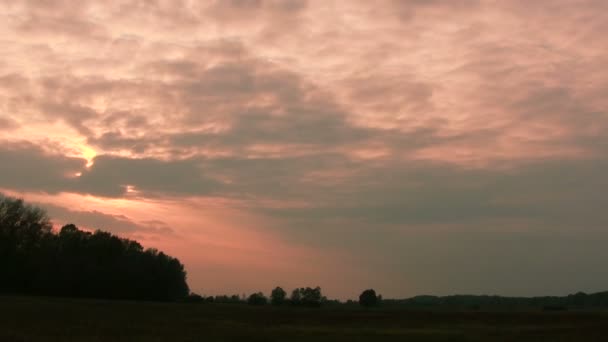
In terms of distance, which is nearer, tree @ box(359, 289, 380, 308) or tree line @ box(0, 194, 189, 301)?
tree line @ box(0, 194, 189, 301)

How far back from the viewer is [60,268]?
4222 inches

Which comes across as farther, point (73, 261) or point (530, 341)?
point (73, 261)

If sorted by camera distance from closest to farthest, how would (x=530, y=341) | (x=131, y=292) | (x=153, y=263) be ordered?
(x=530, y=341), (x=131, y=292), (x=153, y=263)

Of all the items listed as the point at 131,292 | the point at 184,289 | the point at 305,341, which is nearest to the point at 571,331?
the point at 305,341

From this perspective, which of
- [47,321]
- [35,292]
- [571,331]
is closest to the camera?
[47,321]

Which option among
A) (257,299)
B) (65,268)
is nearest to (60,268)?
(65,268)

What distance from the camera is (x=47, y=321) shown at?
4656 cm

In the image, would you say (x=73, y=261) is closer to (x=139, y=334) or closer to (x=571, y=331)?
(x=139, y=334)

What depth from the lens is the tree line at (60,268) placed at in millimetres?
105688

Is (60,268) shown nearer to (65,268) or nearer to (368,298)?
(65,268)

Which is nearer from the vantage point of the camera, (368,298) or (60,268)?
(60,268)

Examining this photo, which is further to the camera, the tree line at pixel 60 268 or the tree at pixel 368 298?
the tree at pixel 368 298

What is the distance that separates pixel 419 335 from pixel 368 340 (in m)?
6.46

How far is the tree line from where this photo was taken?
347 ft
